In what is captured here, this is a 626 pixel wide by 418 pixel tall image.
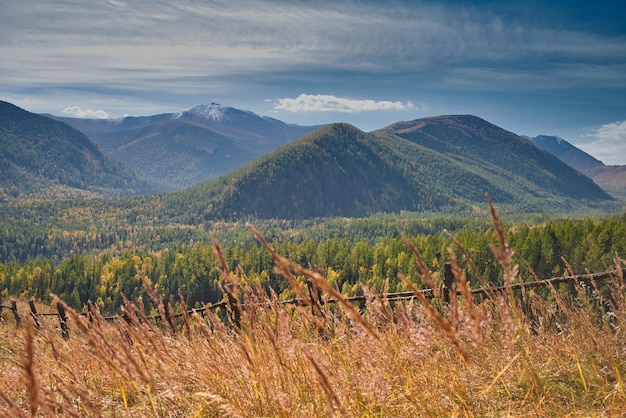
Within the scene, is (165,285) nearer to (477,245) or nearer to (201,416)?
(477,245)

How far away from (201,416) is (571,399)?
2220 mm

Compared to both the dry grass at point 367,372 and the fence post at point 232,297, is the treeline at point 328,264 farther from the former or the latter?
the dry grass at point 367,372

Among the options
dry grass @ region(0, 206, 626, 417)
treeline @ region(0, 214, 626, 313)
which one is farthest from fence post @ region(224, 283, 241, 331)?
treeline @ region(0, 214, 626, 313)

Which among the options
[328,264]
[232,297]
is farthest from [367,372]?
[328,264]

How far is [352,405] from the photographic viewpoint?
2.57m

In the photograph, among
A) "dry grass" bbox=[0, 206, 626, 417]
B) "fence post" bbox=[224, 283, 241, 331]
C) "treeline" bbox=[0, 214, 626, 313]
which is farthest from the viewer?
"treeline" bbox=[0, 214, 626, 313]

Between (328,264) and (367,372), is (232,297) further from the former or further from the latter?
(328,264)

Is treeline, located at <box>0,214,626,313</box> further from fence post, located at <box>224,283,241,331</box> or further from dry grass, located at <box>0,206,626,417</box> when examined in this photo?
dry grass, located at <box>0,206,626,417</box>

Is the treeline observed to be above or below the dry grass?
below

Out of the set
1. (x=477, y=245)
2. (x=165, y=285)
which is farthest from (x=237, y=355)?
(x=165, y=285)

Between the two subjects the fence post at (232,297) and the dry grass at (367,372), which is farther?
the fence post at (232,297)

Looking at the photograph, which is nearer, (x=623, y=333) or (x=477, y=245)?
(x=623, y=333)

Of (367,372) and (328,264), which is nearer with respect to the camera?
(367,372)

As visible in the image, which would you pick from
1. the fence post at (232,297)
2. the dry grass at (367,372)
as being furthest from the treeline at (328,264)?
the dry grass at (367,372)
